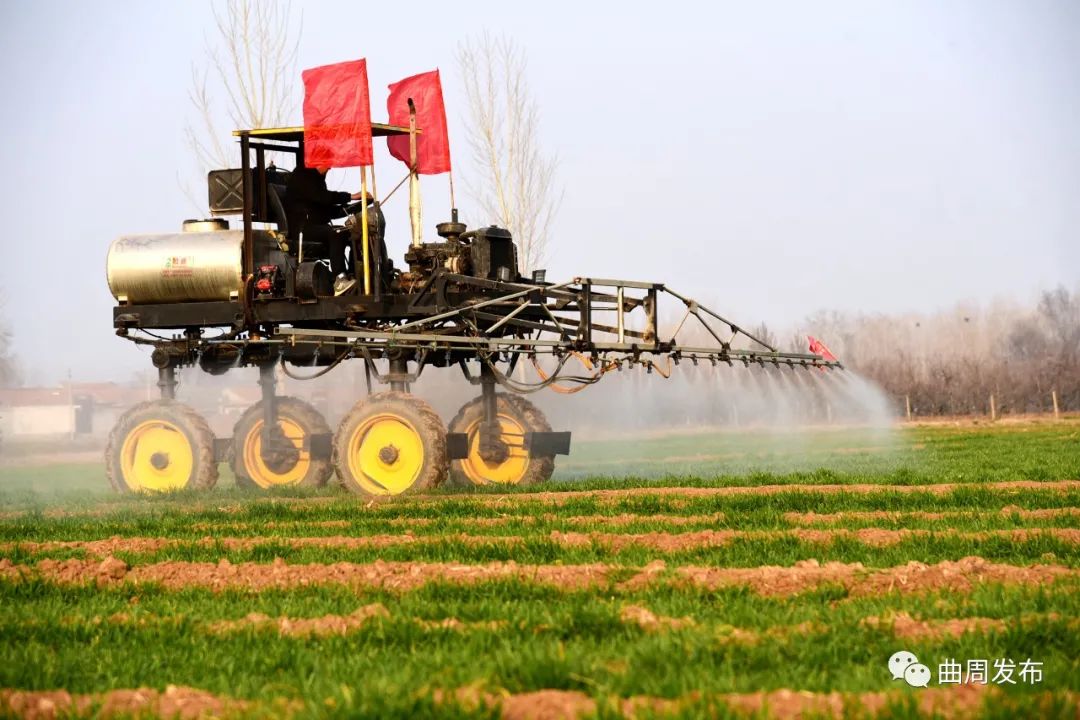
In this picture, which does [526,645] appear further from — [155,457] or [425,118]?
[155,457]

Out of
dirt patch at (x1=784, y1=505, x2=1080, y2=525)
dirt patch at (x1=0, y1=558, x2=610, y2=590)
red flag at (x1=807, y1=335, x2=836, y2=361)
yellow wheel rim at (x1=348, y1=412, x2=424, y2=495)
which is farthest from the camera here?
red flag at (x1=807, y1=335, x2=836, y2=361)

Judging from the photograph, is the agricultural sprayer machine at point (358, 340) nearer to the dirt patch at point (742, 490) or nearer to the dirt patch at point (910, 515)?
the dirt patch at point (742, 490)

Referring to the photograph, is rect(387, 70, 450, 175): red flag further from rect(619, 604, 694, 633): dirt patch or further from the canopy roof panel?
rect(619, 604, 694, 633): dirt patch

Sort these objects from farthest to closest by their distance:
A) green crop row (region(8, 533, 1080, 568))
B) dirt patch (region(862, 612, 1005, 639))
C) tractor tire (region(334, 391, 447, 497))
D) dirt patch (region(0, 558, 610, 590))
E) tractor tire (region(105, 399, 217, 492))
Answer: tractor tire (region(105, 399, 217, 492)) → tractor tire (region(334, 391, 447, 497)) → green crop row (region(8, 533, 1080, 568)) → dirt patch (region(0, 558, 610, 590)) → dirt patch (region(862, 612, 1005, 639))

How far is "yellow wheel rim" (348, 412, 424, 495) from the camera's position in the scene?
58.9 ft

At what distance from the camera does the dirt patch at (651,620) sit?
733 cm

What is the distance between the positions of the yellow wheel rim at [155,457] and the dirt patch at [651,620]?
13482 millimetres

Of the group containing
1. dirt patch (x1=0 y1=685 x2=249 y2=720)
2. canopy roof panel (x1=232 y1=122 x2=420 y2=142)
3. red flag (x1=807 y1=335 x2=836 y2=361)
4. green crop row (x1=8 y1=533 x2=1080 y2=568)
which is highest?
canopy roof panel (x1=232 y1=122 x2=420 y2=142)

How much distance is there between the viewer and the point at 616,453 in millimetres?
30469

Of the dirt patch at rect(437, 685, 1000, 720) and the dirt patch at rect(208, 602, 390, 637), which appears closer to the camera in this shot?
the dirt patch at rect(437, 685, 1000, 720)

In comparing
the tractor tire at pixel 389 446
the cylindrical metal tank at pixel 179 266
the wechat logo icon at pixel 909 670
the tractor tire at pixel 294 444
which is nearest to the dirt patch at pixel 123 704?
the wechat logo icon at pixel 909 670

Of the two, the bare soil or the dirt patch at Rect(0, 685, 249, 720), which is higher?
the bare soil

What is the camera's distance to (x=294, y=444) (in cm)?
2012

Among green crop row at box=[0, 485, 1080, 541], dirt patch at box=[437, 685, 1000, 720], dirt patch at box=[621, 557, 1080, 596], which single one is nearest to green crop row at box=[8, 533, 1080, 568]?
dirt patch at box=[621, 557, 1080, 596]
